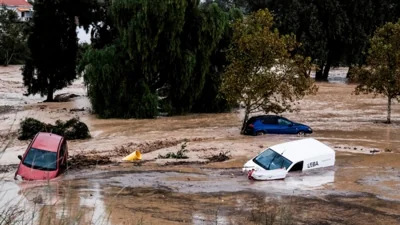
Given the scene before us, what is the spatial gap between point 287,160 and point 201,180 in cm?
322

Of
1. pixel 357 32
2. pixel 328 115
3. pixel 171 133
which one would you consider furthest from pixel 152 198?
pixel 357 32

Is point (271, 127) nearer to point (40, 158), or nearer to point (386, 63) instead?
point (386, 63)

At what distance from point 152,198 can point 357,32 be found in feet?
165

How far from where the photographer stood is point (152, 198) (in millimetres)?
17031

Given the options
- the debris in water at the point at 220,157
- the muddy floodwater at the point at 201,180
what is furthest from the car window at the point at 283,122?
the debris in water at the point at 220,157

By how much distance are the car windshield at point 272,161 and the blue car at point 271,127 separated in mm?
9882

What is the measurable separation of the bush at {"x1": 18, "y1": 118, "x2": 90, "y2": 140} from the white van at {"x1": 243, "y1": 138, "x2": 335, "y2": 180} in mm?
12312

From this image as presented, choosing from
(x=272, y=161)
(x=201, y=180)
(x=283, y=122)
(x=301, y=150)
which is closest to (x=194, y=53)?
(x=283, y=122)

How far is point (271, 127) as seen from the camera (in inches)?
1241

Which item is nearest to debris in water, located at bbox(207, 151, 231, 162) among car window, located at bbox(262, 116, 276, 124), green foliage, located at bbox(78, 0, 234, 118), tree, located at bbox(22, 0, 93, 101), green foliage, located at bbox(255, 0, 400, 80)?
car window, located at bbox(262, 116, 276, 124)

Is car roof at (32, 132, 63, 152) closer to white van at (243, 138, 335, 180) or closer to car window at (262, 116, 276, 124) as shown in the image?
white van at (243, 138, 335, 180)

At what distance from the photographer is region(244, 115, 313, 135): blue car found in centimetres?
3147

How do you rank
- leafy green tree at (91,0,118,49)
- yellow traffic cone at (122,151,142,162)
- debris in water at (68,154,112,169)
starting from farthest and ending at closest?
leafy green tree at (91,0,118,49) → yellow traffic cone at (122,151,142,162) → debris in water at (68,154,112,169)

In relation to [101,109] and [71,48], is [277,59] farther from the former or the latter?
[71,48]
